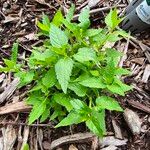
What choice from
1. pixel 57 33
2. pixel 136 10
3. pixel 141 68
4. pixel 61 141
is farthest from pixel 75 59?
pixel 136 10

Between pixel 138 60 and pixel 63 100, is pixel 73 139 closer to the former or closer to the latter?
pixel 63 100

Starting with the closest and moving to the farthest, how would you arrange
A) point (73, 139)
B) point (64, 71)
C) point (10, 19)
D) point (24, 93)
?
point (64, 71) → point (73, 139) → point (24, 93) → point (10, 19)

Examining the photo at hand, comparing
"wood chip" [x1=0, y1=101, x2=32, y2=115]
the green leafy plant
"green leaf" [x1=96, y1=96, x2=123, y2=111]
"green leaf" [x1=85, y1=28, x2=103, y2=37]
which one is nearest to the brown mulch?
"wood chip" [x1=0, y1=101, x2=32, y2=115]

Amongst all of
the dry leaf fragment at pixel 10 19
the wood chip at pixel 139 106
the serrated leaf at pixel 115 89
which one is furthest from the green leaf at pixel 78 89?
the dry leaf fragment at pixel 10 19

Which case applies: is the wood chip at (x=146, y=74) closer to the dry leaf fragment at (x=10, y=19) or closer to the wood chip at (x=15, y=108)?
the wood chip at (x=15, y=108)

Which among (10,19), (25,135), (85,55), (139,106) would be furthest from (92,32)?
(10,19)

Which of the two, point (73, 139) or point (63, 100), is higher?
point (63, 100)

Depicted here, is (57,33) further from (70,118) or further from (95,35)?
(70,118)
